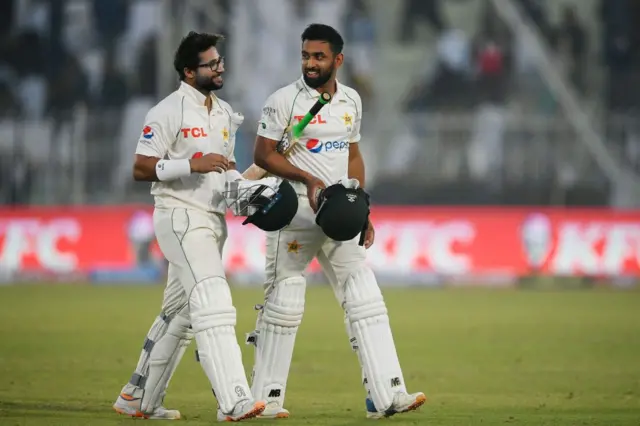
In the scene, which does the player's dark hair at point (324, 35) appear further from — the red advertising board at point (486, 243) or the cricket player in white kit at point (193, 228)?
the red advertising board at point (486, 243)

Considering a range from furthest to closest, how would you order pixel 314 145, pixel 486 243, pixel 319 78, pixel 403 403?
pixel 486 243 < pixel 314 145 < pixel 319 78 < pixel 403 403

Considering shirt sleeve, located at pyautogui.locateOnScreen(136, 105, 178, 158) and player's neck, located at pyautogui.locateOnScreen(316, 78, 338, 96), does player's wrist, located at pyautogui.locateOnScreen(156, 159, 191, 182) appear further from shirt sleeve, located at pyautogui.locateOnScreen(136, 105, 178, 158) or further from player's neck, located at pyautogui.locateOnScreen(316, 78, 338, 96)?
player's neck, located at pyautogui.locateOnScreen(316, 78, 338, 96)

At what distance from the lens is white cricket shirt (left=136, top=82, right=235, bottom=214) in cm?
743

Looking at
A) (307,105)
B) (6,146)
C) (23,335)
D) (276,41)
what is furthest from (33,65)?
(307,105)

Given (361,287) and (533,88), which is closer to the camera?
(361,287)

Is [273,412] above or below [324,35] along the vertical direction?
below

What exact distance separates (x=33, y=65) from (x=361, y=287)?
18.2 metres

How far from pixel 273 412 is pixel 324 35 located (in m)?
2.40

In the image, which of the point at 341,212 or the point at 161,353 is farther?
the point at 161,353

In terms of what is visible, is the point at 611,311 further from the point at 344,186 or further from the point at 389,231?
the point at 344,186

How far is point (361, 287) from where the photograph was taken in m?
7.90

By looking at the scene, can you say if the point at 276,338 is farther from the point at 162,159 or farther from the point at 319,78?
the point at 319,78

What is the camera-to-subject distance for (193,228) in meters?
7.50

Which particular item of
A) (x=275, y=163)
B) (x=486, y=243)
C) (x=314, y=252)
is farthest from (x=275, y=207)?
(x=486, y=243)
